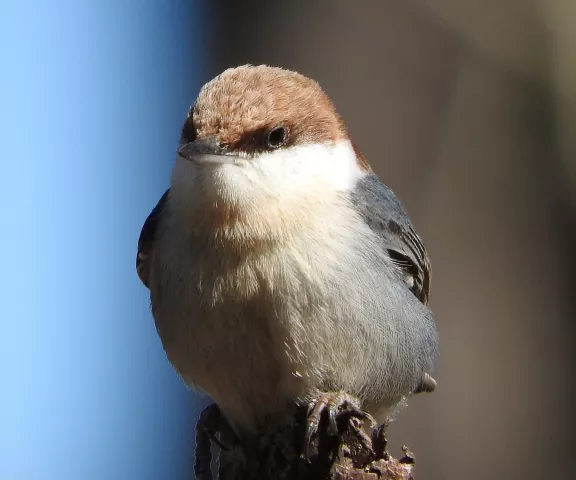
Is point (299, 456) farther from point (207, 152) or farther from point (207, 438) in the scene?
point (207, 152)

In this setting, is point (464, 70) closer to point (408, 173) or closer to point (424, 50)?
point (424, 50)

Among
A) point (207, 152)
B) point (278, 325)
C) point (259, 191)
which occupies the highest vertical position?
point (207, 152)

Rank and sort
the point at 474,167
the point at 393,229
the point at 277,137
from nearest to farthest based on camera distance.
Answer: the point at 277,137
the point at 393,229
the point at 474,167

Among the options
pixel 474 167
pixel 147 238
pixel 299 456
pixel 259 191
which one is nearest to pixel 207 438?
pixel 299 456

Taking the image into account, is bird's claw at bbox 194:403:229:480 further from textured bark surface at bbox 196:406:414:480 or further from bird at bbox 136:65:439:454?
bird at bbox 136:65:439:454

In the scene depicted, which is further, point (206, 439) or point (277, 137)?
point (206, 439)

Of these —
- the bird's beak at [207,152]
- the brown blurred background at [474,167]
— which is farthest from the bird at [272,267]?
the brown blurred background at [474,167]

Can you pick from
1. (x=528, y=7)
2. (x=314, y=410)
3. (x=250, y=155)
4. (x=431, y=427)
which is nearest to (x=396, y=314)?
(x=314, y=410)
